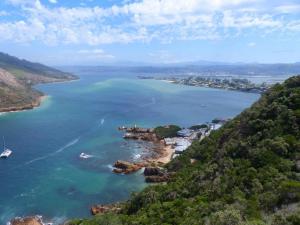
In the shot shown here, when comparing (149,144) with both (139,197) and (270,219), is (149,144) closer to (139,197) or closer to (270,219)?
(139,197)

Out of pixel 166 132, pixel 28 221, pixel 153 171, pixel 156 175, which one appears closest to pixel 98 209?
pixel 28 221

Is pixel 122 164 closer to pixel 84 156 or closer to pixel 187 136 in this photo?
pixel 84 156

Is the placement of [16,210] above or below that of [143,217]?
below

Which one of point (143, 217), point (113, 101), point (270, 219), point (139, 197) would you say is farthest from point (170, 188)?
point (113, 101)

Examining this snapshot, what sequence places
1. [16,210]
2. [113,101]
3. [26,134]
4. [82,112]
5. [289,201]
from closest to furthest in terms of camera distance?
[289,201]
[16,210]
[26,134]
[82,112]
[113,101]

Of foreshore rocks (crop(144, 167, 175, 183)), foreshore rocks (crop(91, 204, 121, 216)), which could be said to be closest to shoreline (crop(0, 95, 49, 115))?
foreshore rocks (crop(144, 167, 175, 183))

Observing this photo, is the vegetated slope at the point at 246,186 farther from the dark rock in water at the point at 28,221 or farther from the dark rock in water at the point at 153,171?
the dark rock in water at the point at 153,171
